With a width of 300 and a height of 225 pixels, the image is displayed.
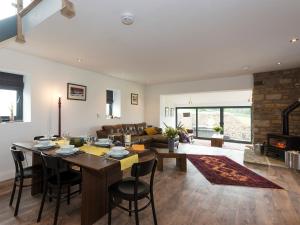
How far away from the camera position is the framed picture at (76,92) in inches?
171

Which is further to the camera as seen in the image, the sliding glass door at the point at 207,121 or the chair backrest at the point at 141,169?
the sliding glass door at the point at 207,121

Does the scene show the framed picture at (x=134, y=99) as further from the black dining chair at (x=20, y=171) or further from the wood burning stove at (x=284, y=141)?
the wood burning stove at (x=284, y=141)

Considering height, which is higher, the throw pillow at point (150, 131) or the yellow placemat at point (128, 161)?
the yellow placemat at point (128, 161)

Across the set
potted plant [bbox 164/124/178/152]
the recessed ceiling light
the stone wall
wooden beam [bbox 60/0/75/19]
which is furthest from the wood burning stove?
wooden beam [bbox 60/0/75/19]

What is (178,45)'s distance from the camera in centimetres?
308

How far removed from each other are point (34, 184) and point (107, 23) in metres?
2.66

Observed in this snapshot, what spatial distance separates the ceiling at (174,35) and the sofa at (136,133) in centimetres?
189

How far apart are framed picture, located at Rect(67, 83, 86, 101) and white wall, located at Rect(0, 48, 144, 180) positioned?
0.10m

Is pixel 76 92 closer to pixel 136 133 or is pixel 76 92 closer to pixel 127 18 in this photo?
pixel 136 133

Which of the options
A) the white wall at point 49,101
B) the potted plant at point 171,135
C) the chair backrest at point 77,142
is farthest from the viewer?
the potted plant at point 171,135

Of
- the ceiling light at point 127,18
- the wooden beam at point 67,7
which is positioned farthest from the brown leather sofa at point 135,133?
the wooden beam at point 67,7

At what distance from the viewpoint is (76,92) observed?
4.54 metres

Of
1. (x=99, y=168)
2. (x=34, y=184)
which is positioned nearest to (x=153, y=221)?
A: (x=99, y=168)

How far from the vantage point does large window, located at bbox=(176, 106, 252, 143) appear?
8516 mm
